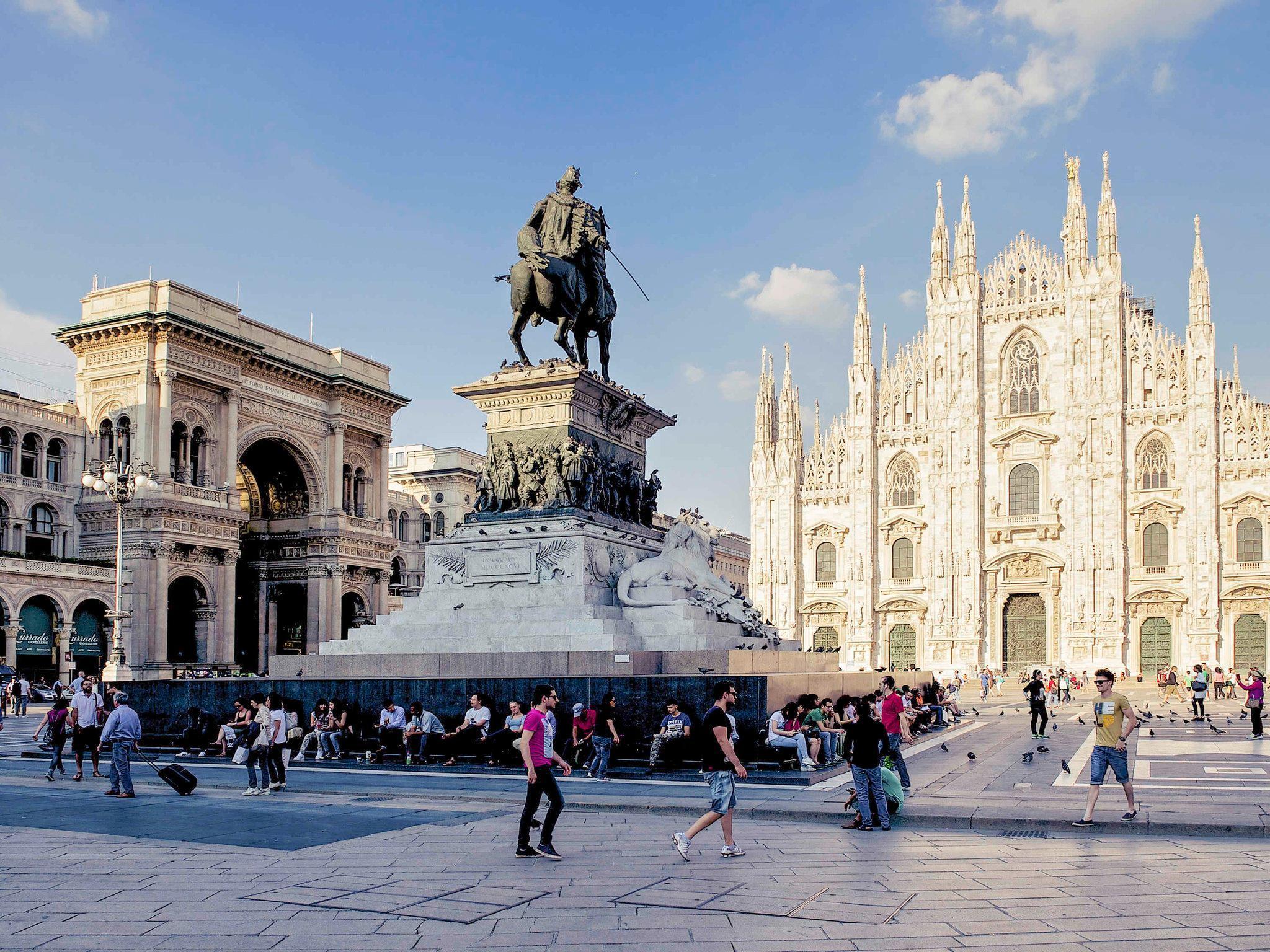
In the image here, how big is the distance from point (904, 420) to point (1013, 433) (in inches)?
228

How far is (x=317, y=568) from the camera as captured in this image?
192 feet

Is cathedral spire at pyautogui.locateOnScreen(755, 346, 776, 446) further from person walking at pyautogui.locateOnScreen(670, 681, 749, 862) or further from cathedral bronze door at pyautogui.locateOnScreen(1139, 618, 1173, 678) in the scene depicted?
person walking at pyautogui.locateOnScreen(670, 681, 749, 862)

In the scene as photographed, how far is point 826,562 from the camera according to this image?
6419 centimetres

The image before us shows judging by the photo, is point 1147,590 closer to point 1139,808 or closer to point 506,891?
point 1139,808

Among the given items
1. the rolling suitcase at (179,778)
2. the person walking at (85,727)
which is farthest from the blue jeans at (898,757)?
the person walking at (85,727)

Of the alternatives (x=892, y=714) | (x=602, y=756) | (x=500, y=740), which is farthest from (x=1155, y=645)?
(x=602, y=756)

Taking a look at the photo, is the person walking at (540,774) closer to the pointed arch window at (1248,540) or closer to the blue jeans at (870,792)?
the blue jeans at (870,792)

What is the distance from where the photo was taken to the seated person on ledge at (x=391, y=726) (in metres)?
15.4

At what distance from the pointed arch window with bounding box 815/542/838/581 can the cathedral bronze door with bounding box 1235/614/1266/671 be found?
19.1 meters

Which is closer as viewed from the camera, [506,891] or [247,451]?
[506,891]

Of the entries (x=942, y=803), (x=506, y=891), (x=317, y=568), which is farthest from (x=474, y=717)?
(x=317, y=568)

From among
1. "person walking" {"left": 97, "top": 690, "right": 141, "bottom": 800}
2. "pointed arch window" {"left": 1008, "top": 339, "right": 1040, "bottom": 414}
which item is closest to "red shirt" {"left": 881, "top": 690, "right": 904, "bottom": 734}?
"person walking" {"left": 97, "top": 690, "right": 141, "bottom": 800}

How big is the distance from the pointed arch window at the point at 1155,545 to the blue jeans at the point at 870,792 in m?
50.0

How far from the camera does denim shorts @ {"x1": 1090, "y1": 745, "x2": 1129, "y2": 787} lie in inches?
416
